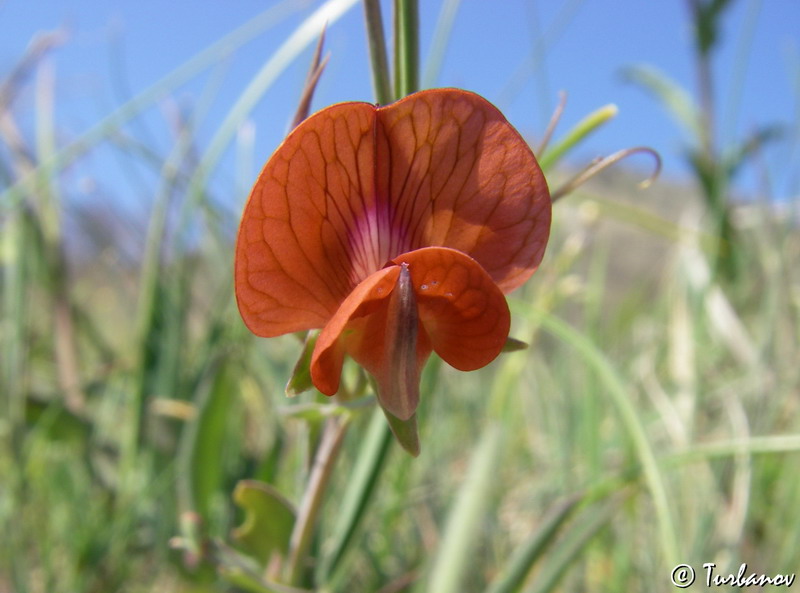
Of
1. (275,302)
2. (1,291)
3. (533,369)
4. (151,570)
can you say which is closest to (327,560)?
(275,302)

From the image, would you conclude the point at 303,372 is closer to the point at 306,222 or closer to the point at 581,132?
the point at 306,222

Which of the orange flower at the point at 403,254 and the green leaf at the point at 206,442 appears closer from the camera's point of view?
the orange flower at the point at 403,254

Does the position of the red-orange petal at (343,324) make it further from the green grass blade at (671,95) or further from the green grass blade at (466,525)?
the green grass blade at (671,95)

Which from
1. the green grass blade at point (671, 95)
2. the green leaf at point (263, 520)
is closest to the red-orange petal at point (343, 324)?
the green leaf at point (263, 520)

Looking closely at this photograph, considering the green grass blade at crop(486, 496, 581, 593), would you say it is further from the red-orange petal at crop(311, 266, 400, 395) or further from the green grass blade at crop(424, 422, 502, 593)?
the red-orange petal at crop(311, 266, 400, 395)

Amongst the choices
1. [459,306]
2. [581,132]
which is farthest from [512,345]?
[581,132]

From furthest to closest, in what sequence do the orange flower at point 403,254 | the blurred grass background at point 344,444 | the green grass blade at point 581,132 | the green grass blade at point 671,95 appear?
the green grass blade at point 671,95 < the blurred grass background at point 344,444 < the green grass blade at point 581,132 < the orange flower at point 403,254

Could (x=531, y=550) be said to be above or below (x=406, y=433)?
below

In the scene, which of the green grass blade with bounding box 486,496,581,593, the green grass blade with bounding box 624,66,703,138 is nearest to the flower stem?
the green grass blade with bounding box 486,496,581,593
